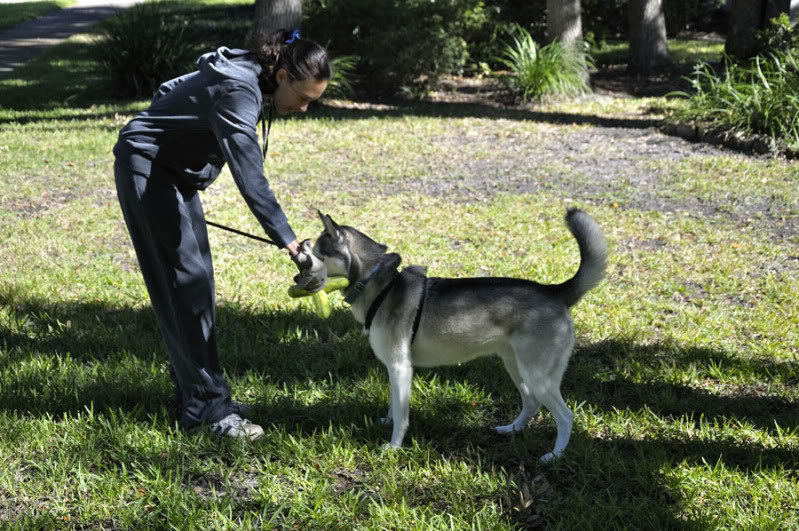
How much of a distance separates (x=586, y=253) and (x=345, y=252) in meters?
1.23

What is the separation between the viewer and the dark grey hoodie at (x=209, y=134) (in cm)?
331

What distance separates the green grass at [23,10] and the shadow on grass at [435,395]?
23.1 metres

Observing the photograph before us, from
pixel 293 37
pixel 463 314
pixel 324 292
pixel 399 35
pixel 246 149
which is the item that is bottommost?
pixel 463 314

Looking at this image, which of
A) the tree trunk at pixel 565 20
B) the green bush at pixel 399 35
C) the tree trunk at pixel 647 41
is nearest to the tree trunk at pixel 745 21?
the tree trunk at pixel 647 41

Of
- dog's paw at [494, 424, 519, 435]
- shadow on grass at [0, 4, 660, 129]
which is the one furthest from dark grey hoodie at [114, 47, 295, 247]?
shadow on grass at [0, 4, 660, 129]

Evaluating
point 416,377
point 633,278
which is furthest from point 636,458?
point 633,278

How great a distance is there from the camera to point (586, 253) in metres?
3.73

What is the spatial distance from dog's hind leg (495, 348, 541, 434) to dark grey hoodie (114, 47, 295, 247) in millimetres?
1477

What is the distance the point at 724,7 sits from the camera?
2394cm

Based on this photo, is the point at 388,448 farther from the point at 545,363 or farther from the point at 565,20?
the point at 565,20

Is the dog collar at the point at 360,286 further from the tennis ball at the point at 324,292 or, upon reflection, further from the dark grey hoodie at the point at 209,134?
the dark grey hoodie at the point at 209,134

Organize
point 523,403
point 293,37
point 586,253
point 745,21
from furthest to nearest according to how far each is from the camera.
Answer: point 745,21, point 523,403, point 586,253, point 293,37

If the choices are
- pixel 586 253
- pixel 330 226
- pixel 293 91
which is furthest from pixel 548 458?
pixel 293 91

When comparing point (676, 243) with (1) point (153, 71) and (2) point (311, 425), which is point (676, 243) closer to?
(2) point (311, 425)
